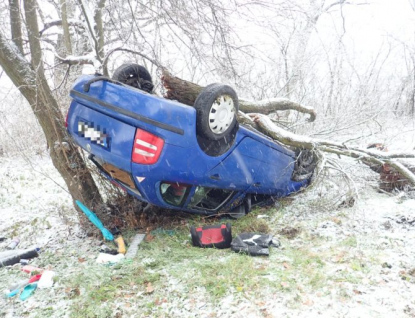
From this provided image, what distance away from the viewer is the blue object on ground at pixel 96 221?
3.93 meters

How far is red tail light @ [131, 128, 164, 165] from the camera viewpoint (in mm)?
3045

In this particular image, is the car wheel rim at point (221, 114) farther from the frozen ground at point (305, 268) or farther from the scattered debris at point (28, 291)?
the scattered debris at point (28, 291)

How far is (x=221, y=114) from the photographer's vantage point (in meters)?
3.45

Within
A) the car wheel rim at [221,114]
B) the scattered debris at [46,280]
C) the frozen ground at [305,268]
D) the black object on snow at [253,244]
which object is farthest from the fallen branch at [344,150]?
the scattered debris at [46,280]

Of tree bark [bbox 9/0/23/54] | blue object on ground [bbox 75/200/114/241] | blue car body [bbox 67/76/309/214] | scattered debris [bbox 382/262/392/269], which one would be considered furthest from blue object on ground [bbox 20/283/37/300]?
scattered debris [bbox 382/262/392/269]

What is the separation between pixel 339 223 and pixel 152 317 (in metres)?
2.47

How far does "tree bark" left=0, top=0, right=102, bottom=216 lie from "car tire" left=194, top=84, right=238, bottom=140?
1.91 m

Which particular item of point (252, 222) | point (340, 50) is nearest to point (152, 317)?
point (252, 222)

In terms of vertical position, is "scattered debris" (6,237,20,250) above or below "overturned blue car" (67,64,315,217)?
below

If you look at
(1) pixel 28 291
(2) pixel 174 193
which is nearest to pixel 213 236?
(2) pixel 174 193

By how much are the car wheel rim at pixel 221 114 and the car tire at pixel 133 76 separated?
142cm

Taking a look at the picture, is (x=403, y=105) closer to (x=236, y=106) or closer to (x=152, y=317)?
(x=236, y=106)

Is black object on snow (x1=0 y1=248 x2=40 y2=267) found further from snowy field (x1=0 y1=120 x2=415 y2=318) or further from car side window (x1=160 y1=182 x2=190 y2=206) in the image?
car side window (x1=160 y1=182 x2=190 y2=206)

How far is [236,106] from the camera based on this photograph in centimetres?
362
